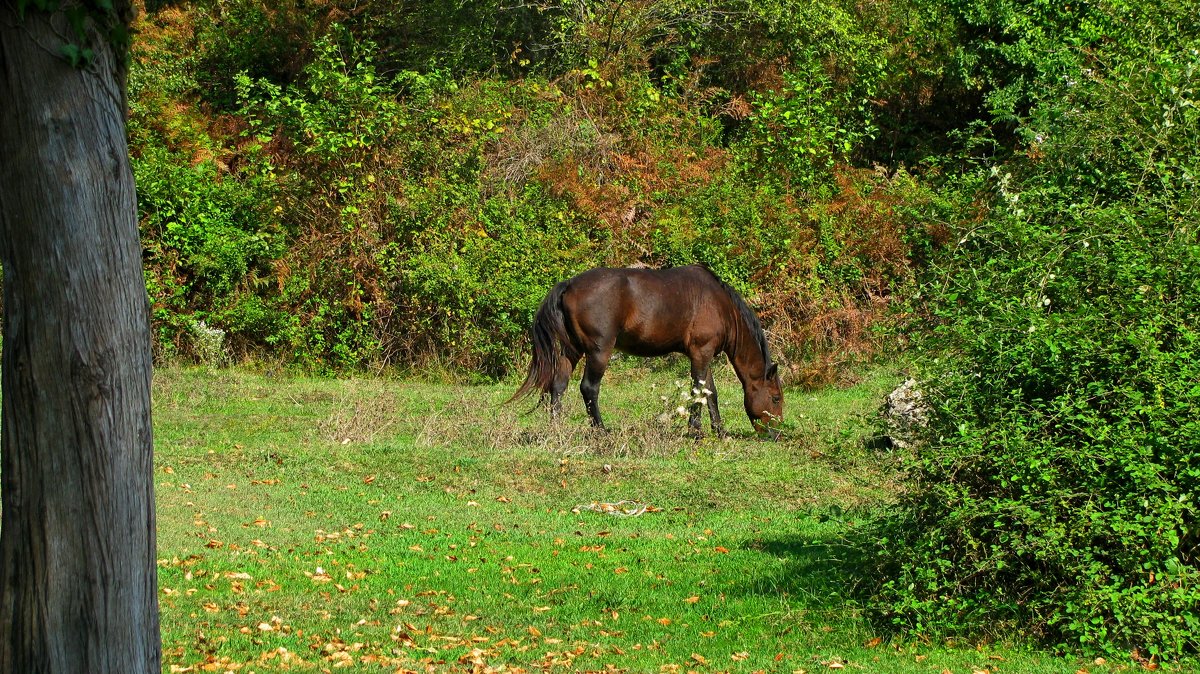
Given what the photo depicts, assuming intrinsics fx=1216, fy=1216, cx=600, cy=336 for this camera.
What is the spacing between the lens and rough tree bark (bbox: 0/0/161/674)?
3.99 meters

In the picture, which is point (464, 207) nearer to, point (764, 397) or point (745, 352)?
point (745, 352)

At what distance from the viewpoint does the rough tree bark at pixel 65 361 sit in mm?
3986

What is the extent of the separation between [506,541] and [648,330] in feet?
18.9

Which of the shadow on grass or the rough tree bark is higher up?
the rough tree bark

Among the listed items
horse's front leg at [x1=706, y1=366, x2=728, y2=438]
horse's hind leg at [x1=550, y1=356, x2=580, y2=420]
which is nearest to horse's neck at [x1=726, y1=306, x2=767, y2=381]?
horse's front leg at [x1=706, y1=366, x2=728, y2=438]

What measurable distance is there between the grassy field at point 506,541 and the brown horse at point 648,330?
503 millimetres

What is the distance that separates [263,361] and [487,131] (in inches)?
228

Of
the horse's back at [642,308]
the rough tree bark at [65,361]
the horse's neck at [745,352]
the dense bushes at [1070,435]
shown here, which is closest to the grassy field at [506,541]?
the dense bushes at [1070,435]

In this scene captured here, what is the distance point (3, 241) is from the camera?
4078mm

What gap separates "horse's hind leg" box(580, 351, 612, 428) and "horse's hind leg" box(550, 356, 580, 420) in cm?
23

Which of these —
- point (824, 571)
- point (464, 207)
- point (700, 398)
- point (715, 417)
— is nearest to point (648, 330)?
point (715, 417)

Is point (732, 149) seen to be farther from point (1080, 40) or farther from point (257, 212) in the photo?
point (257, 212)

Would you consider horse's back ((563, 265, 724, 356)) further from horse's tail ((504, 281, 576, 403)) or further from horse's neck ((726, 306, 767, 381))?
horse's neck ((726, 306, 767, 381))

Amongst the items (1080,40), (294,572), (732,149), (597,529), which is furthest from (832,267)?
(294,572)
